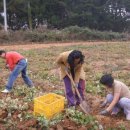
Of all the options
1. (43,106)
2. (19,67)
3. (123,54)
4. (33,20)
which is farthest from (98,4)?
(43,106)

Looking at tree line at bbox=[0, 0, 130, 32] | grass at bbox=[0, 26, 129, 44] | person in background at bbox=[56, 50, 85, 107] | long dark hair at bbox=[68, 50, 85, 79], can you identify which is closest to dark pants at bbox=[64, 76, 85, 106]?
person in background at bbox=[56, 50, 85, 107]

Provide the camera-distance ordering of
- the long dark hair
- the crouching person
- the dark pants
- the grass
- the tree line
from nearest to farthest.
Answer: the long dark hair
the crouching person
the dark pants
the grass
the tree line

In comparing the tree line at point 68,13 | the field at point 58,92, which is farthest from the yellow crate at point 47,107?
the tree line at point 68,13

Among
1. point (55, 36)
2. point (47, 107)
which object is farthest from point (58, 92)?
point (55, 36)

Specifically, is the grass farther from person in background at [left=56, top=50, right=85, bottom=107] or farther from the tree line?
person in background at [left=56, top=50, right=85, bottom=107]

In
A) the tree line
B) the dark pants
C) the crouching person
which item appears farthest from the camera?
the tree line

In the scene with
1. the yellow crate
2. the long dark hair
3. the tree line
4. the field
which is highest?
the tree line

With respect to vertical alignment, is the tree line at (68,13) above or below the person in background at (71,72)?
above

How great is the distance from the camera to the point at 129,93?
650 centimetres

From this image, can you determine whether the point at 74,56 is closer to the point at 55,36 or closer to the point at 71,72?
the point at 71,72

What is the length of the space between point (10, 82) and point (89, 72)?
4.22 meters

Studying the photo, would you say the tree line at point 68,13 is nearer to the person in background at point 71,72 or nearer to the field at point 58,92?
the field at point 58,92

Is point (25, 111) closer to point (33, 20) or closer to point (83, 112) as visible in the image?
point (83, 112)

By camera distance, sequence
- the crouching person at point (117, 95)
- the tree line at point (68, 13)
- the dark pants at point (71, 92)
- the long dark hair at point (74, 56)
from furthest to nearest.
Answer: the tree line at point (68, 13)
the dark pants at point (71, 92)
the crouching person at point (117, 95)
the long dark hair at point (74, 56)
